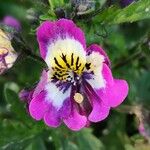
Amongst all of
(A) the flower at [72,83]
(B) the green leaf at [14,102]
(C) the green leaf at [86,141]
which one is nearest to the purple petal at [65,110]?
(A) the flower at [72,83]

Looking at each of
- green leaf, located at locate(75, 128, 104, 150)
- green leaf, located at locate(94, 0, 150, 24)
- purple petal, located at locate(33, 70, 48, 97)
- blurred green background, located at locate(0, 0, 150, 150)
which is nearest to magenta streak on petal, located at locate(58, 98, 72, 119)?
purple petal, located at locate(33, 70, 48, 97)

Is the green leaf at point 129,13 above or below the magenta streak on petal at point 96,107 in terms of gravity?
above

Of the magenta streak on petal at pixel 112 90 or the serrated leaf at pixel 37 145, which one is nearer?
Result: the magenta streak on petal at pixel 112 90

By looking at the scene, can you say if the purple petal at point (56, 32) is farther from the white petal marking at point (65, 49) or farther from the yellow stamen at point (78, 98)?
the yellow stamen at point (78, 98)

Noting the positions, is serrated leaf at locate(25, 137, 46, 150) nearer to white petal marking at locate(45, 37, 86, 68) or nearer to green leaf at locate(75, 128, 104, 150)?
green leaf at locate(75, 128, 104, 150)

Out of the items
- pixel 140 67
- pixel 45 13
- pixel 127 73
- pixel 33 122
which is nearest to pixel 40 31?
pixel 45 13

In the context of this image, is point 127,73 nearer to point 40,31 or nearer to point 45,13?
point 45,13

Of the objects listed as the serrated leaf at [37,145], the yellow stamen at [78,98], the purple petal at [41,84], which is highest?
the purple petal at [41,84]
